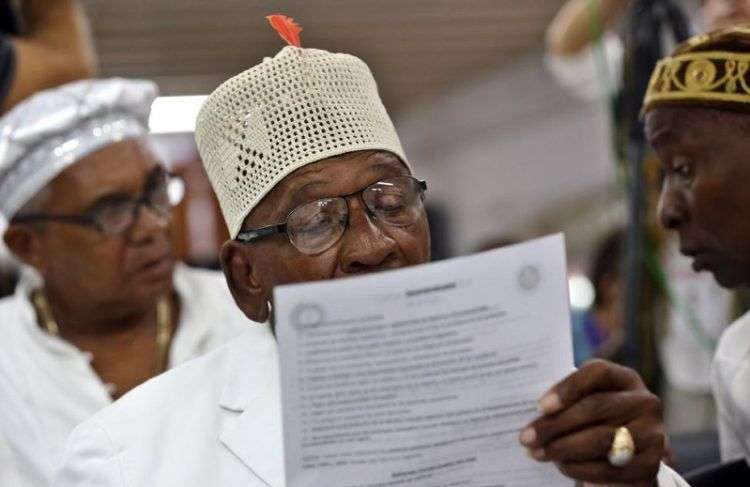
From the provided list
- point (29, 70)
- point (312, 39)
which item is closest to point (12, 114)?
point (29, 70)

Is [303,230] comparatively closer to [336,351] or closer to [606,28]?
[336,351]

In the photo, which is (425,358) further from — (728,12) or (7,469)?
(728,12)

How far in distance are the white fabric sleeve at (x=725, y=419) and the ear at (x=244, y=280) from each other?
3.86 ft

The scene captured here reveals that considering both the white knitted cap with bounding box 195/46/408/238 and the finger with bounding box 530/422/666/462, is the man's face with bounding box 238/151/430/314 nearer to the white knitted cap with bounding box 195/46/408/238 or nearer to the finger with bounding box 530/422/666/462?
the white knitted cap with bounding box 195/46/408/238

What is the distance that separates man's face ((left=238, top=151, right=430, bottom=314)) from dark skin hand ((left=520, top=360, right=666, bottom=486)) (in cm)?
52

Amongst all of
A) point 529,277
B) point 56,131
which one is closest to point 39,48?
point 56,131

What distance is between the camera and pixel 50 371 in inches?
137

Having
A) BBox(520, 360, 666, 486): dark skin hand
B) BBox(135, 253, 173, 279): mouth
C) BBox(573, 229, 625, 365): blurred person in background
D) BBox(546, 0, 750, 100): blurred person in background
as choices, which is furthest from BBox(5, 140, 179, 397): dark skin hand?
BBox(573, 229, 625, 365): blurred person in background

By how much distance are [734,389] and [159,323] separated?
1644mm

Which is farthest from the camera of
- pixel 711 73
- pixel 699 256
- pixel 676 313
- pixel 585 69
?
pixel 585 69

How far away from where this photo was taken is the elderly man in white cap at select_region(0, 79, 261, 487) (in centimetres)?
354

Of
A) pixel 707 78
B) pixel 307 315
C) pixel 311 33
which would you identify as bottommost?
pixel 311 33

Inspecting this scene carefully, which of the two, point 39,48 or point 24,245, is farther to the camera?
point 39,48

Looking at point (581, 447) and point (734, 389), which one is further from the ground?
point (581, 447)
